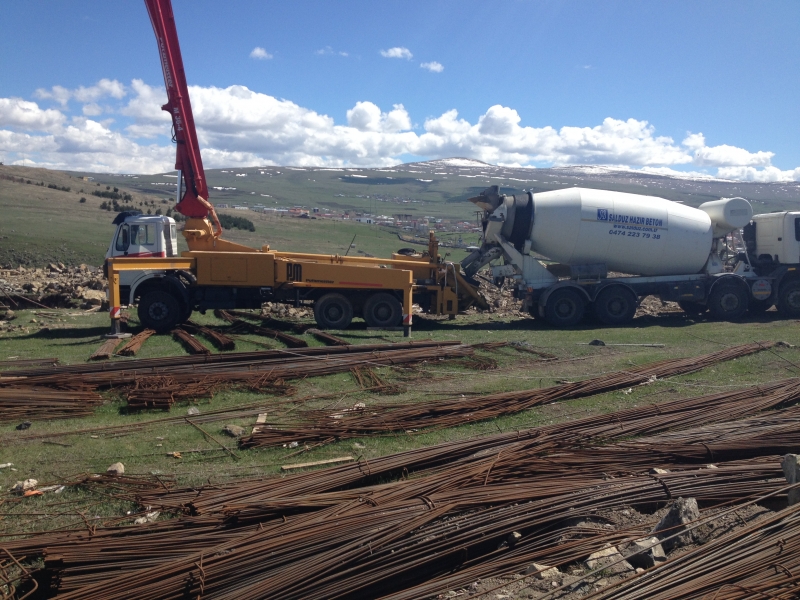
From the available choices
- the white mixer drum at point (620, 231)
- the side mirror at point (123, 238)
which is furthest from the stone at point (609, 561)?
the side mirror at point (123, 238)

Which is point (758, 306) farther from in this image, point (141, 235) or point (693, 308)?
point (141, 235)

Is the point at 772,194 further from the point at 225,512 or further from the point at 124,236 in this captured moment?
the point at 225,512

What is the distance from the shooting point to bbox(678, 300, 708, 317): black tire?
20517 mm

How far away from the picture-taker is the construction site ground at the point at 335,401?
5914 millimetres

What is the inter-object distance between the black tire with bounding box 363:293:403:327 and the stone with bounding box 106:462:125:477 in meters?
10.3

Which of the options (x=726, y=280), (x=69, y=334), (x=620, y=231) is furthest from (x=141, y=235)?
(x=726, y=280)

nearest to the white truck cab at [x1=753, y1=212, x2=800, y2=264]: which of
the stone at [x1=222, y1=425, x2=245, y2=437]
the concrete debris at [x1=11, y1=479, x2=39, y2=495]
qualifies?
the stone at [x1=222, y1=425, x2=245, y2=437]

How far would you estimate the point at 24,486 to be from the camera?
6.55 meters

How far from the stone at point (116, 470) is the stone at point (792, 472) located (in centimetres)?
647

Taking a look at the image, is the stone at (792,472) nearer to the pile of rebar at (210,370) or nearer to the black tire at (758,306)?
the pile of rebar at (210,370)

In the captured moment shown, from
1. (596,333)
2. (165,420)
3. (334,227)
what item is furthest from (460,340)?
(334,227)

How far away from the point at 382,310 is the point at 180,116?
24.1 feet

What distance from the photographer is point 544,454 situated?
7.28m

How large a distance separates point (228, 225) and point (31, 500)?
124ft
